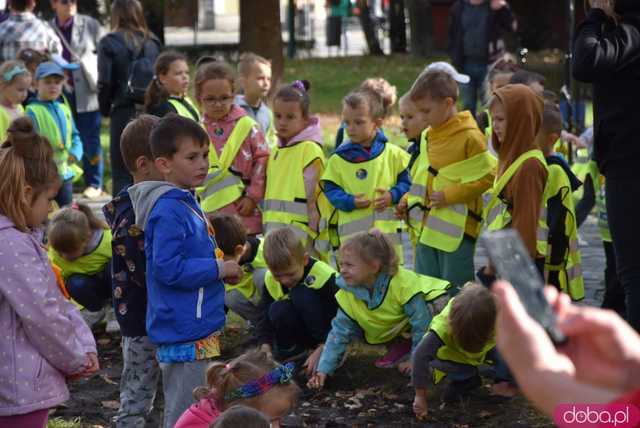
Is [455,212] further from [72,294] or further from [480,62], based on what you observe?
[480,62]

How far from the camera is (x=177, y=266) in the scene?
15.6 ft

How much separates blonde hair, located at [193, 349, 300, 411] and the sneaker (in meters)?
7.33

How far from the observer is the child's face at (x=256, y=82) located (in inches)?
332

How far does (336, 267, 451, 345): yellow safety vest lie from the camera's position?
20.6ft

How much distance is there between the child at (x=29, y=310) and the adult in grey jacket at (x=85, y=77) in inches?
298

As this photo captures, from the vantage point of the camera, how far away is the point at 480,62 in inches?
637

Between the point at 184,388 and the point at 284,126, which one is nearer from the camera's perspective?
the point at 184,388

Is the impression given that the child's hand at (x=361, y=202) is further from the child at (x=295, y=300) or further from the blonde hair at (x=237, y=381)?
the blonde hair at (x=237, y=381)

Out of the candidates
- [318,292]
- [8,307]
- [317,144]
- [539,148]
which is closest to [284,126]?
[317,144]

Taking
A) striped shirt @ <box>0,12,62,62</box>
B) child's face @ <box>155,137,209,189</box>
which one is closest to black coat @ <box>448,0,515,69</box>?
striped shirt @ <box>0,12,62,62</box>

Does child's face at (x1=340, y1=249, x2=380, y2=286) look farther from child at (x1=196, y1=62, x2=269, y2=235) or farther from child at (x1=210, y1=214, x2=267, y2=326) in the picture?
child at (x1=196, y1=62, x2=269, y2=235)

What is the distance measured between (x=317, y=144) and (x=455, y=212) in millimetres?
1141

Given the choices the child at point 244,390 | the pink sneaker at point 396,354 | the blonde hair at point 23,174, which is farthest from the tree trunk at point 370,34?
the blonde hair at point 23,174

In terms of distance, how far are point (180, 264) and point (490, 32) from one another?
12276mm
